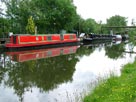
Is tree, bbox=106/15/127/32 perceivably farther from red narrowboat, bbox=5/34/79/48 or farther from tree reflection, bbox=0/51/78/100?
tree reflection, bbox=0/51/78/100

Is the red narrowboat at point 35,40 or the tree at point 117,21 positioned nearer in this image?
the red narrowboat at point 35,40

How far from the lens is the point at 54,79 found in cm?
1254

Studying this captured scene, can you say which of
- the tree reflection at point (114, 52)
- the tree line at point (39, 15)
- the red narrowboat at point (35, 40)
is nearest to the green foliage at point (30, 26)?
the tree line at point (39, 15)

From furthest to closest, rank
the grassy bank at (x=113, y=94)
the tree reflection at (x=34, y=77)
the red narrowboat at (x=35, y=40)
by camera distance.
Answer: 1. the red narrowboat at (x=35, y=40)
2. the tree reflection at (x=34, y=77)
3. the grassy bank at (x=113, y=94)

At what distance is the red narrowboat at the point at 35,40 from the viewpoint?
2731 centimetres

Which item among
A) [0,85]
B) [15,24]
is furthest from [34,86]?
[15,24]

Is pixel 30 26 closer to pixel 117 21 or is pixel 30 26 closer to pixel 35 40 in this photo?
pixel 35 40

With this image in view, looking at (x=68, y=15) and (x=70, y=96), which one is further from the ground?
(x=68, y=15)

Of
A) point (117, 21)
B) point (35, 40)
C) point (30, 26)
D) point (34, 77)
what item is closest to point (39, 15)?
point (30, 26)

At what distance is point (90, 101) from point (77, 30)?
4716 cm

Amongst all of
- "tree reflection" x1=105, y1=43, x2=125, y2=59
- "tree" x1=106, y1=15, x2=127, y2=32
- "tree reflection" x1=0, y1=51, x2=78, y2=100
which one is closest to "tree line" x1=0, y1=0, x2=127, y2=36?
"tree reflection" x1=105, y1=43, x2=125, y2=59

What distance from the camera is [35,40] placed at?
29953mm

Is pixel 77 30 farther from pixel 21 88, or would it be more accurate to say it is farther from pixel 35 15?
pixel 21 88

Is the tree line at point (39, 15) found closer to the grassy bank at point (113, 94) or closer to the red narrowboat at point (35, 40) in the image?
the red narrowboat at point (35, 40)
